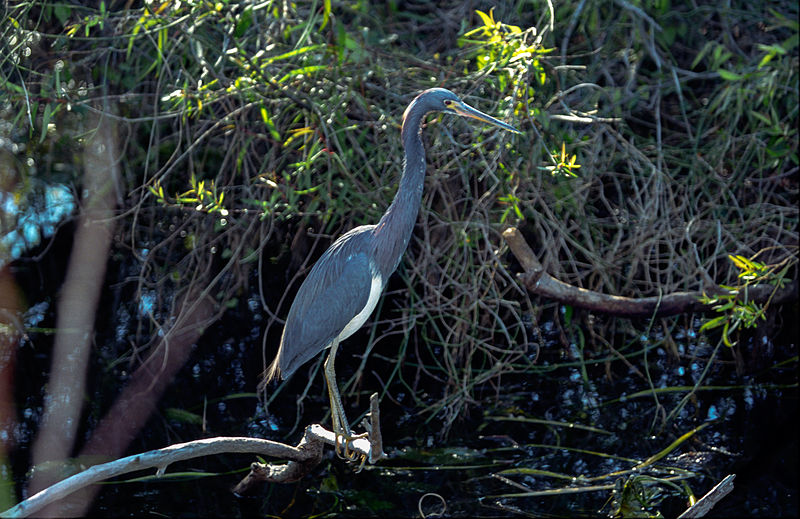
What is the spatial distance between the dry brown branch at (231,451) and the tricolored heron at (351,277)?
20 cm

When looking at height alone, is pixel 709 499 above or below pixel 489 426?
above

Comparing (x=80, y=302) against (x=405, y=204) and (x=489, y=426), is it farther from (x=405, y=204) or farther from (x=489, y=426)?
(x=405, y=204)

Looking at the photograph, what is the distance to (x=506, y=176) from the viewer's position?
12.9 feet

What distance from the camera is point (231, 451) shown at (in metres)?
2.67

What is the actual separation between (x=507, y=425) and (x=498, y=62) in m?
1.88

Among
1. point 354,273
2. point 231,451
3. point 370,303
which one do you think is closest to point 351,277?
point 354,273

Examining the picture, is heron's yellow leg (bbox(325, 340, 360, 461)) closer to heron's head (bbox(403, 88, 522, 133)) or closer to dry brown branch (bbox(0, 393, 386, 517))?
dry brown branch (bbox(0, 393, 386, 517))

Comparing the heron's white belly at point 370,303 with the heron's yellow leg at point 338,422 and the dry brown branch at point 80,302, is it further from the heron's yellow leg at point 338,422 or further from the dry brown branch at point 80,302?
the dry brown branch at point 80,302

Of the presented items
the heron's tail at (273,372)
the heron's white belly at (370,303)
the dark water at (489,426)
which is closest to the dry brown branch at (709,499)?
the dark water at (489,426)

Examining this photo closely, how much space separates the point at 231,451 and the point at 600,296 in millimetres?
1752

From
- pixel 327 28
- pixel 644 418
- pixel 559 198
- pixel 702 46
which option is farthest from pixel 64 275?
pixel 702 46

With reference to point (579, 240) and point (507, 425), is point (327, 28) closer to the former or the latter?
point (579, 240)

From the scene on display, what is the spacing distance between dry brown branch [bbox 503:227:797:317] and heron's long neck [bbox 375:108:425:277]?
59 cm

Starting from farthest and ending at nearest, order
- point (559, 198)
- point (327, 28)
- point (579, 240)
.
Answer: point (579, 240) < point (559, 198) < point (327, 28)
